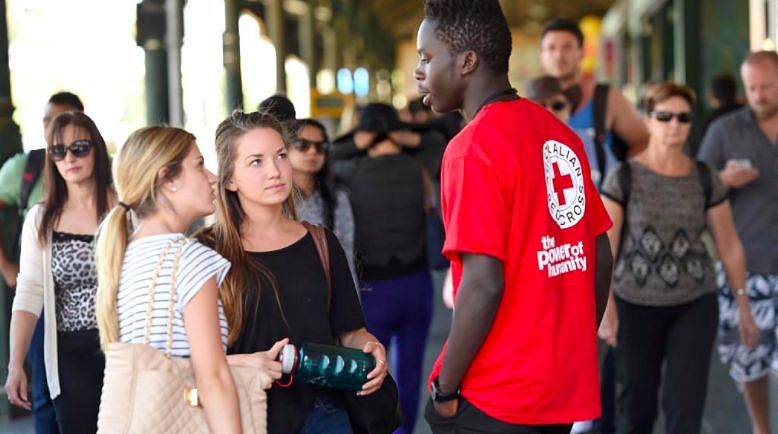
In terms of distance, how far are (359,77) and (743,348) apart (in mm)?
29892

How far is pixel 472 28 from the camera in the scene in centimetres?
313

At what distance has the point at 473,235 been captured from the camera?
2941mm

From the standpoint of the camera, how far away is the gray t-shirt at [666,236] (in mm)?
5352

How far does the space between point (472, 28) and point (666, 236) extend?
8.33 feet

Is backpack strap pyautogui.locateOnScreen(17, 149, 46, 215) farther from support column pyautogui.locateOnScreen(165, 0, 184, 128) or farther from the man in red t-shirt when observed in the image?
support column pyautogui.locateOnScreen(165, 0, 184, 128)

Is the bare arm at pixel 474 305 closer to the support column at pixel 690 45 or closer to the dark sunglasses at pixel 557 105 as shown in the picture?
the dark sunglasses at pixel 557 105

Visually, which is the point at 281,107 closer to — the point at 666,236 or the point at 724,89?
the point at 666,236

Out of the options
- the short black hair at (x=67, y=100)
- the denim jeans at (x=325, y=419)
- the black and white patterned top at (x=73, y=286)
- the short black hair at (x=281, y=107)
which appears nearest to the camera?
the denim jeans at (x=325, y=419)

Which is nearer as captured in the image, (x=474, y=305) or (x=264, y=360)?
(x=474, y=305)

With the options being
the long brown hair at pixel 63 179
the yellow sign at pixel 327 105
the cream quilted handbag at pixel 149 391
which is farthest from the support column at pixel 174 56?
the cream quilted handbag at pixel 149 391

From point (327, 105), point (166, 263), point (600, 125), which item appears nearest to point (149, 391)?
point (166, 263)

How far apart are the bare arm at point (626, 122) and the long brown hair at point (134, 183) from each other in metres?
3.53

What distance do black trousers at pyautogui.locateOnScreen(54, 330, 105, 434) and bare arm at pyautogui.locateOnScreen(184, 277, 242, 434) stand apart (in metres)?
1.50

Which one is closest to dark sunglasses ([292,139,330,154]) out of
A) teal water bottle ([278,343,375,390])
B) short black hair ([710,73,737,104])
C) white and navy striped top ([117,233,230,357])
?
teal water bottle ([278,343,375,390])
